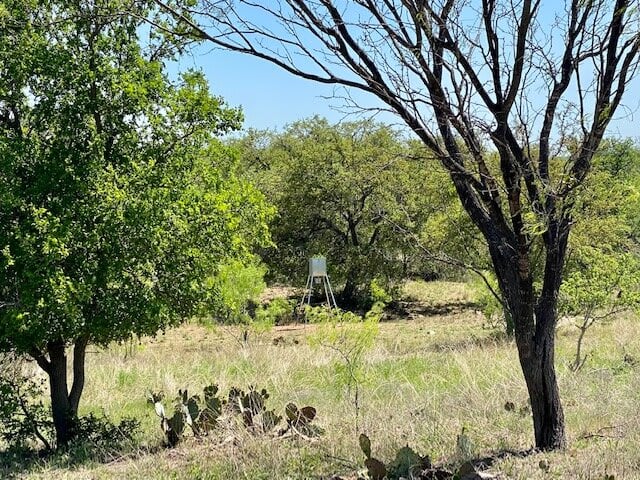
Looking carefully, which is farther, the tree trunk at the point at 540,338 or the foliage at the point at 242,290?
the foliage at the point at 242,290

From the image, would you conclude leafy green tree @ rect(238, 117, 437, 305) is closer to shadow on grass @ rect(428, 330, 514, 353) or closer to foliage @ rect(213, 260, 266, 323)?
foliage @ rect(213, 260, 266, 323)

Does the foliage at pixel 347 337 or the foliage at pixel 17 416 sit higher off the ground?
the foliage at pixel 347 337

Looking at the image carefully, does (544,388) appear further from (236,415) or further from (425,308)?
(425,308)

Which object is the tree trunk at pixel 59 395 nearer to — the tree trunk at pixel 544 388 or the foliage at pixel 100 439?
the foliage at pixel 100 439

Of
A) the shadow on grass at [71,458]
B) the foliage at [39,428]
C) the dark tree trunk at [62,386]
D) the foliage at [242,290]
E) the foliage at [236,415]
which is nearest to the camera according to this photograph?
the foliage at [236,415]

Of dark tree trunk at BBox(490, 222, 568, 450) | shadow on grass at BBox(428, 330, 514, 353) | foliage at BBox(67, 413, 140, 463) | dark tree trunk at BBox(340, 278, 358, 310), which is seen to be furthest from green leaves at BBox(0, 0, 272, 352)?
dark tree trunk at BBox(340, 278, 358, 310)

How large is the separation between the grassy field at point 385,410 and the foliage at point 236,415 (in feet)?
0.41

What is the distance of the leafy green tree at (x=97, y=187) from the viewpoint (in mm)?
5617

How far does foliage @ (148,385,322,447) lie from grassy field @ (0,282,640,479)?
13 centimetres

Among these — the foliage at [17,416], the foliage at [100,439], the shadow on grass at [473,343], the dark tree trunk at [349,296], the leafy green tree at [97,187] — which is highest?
the leafy green tree at [97,187]

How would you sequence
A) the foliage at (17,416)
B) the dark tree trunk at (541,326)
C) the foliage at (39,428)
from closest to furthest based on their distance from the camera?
the dark tree trunk at (541,326) < the foliage at (39,428) < the foliage at (17,416)

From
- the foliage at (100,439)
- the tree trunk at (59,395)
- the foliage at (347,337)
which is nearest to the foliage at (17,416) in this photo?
the tree trunk at (59,395)

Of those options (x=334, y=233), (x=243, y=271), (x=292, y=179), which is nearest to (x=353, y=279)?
(x=334, y=233)

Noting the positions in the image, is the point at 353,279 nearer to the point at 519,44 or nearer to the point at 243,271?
the point at 243,271
